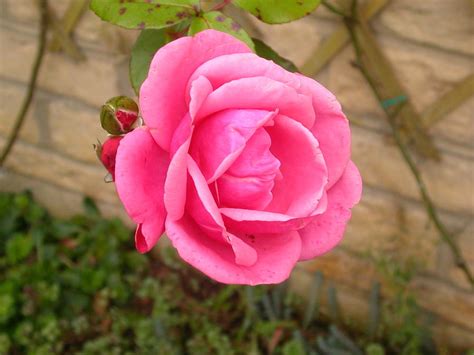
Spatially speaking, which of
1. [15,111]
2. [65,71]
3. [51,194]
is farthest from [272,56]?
[51,194]

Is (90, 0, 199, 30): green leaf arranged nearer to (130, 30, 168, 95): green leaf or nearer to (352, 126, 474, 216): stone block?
(130, 30, 168, 95): green leaf

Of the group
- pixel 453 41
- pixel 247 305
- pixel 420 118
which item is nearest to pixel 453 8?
pixel 453 41

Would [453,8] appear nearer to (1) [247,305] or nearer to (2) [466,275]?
(2) [466,275]

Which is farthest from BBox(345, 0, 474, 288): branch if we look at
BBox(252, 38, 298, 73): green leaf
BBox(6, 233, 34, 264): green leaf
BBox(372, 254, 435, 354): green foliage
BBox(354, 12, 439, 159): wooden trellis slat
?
BBox(6, 233, 34, 264): green leaf

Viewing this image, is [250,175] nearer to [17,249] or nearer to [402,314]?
[402,314]

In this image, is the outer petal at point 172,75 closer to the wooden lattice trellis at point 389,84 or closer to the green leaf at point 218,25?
the green leaf at point 218,25
